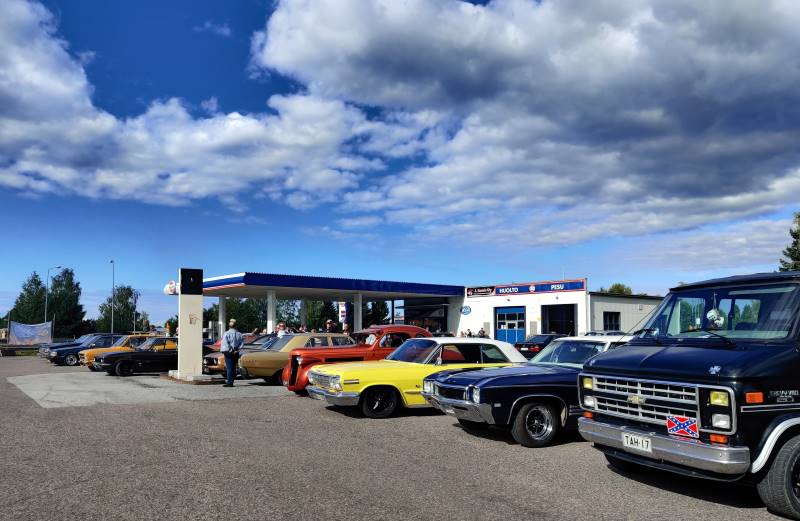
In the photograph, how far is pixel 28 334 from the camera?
154 ft

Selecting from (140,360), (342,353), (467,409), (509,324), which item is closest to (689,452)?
(467,409)

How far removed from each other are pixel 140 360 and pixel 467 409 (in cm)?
1613

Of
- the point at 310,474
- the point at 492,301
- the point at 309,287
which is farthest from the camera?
the point at 492,301

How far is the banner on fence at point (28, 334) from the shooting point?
46156 millimetres

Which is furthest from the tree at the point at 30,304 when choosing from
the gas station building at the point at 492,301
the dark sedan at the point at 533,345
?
the dark sedan at the point at 533,345

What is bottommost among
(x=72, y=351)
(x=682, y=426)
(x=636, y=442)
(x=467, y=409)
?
(x=72, y=351)

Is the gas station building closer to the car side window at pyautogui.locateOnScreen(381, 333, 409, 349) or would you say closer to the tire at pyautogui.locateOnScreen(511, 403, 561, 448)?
the car side window at pyautogui.locateOnScreen(381, 333, 409, 349)

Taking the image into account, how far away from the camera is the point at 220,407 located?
12695 millimetres

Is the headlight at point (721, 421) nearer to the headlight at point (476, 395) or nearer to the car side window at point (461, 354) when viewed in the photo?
the headlight at point (476, 395)

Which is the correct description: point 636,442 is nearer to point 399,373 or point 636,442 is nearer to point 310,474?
point 310,474

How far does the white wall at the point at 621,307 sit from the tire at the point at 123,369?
84.9ft

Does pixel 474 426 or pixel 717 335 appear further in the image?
pixel 474 426

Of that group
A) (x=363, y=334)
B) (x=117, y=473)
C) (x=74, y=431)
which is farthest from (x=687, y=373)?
(x=363, y=334)

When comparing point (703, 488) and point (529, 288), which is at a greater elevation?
point (529, 288)
